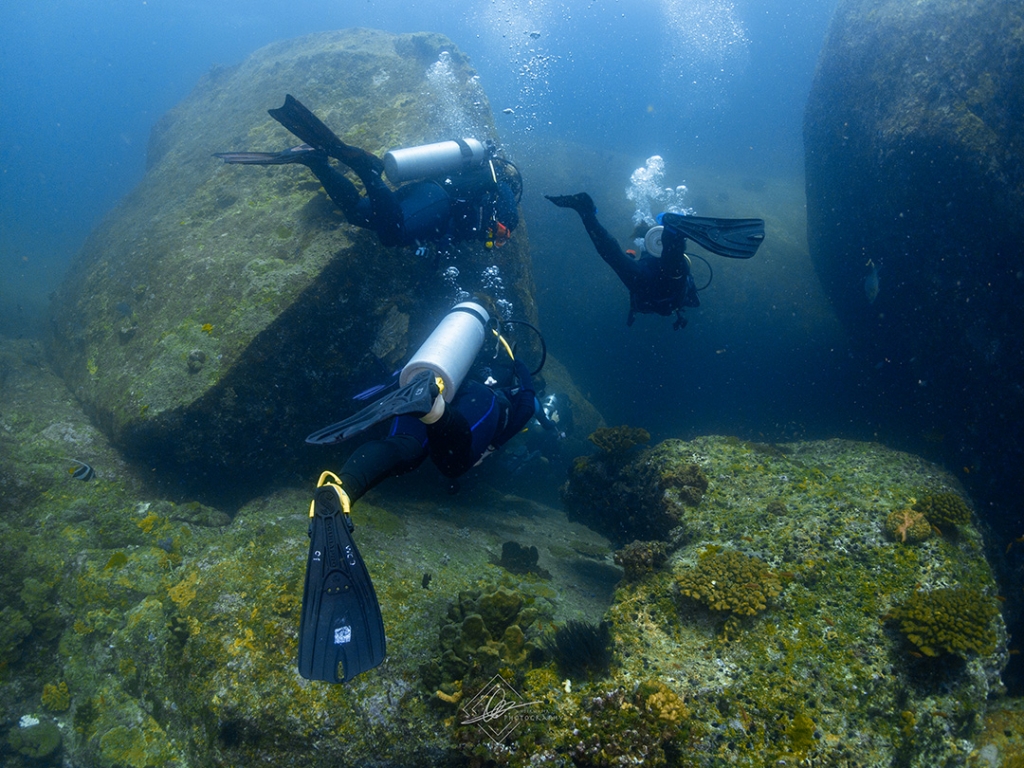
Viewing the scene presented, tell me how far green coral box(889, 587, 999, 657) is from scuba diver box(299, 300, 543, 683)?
4016 mm

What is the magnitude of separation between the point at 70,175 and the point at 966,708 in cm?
10266

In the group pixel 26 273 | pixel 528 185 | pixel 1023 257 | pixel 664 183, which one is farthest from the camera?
pixel 26 273

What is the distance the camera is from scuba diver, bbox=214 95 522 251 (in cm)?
546

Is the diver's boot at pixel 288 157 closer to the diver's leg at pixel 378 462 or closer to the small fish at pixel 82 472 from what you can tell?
the diver's leg at pixel 378 462

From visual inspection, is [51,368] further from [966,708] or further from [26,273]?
[26,273]

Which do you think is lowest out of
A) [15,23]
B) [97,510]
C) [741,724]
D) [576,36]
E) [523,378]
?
[97,510]

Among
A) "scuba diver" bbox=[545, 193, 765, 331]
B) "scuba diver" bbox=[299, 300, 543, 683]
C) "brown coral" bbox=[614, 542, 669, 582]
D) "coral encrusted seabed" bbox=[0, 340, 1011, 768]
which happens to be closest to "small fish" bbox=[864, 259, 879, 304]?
"scuba diver" bbox=[545, 193, 765, 331]

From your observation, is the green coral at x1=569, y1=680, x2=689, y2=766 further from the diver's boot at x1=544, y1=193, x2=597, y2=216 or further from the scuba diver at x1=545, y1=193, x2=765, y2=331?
the diver's boot at x1=544, y1=193, x2=597, y2=216

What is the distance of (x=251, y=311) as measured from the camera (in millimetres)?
6082

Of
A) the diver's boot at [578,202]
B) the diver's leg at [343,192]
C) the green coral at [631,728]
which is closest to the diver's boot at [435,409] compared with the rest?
the green coral at [631,728]

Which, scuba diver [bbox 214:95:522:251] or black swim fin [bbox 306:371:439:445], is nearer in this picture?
black swim fin [bbox 306:371:439:445]

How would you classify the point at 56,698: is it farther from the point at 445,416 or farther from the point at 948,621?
the point at 948,621

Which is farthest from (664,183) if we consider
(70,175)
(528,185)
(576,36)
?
(576,36)

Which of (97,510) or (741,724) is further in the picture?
(97,510)
